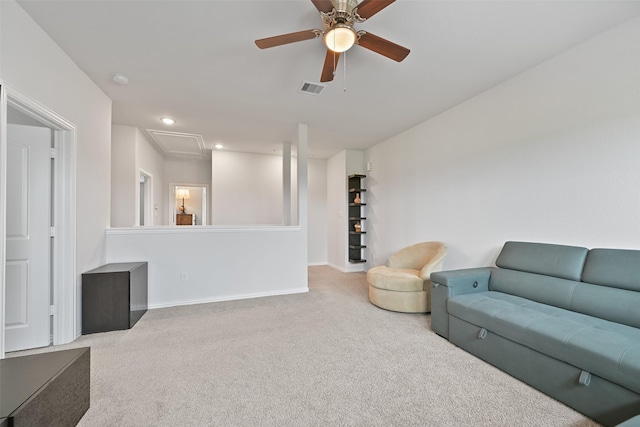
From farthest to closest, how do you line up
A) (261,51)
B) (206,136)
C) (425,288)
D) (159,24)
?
(206,136)
(425,288)
(261,51)
(159,24)

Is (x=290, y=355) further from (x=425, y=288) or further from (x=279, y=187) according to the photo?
(x=279, y=187)

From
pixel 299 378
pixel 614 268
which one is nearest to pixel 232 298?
pixel 299 378

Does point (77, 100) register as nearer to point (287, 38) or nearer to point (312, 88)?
point (287, 38)

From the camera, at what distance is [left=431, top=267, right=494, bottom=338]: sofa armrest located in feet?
8.27

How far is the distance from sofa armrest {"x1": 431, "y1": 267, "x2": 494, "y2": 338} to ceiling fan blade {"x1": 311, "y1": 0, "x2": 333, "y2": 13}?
7.92ft

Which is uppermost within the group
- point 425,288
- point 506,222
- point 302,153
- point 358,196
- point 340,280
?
point 302,153

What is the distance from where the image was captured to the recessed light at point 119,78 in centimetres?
274

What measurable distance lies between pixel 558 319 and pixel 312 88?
10.1ft

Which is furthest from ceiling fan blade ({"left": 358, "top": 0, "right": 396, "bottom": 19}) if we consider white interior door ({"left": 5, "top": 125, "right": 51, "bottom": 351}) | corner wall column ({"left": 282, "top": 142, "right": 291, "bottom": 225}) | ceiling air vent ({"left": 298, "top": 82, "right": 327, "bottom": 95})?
corner wall column ({"left": 282, "top": 142, "right": 291, "bottom": 225})

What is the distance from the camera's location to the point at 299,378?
6.26 feet

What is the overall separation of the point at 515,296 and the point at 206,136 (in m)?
5.08

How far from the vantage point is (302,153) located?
423cm

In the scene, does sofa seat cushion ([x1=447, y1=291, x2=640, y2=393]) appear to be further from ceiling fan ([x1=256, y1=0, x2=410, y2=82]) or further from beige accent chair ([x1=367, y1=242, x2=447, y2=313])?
ceiling fan ([x1=256, y1=0, x2=410, y2=82])

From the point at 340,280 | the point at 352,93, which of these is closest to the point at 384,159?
the point at 352,93
